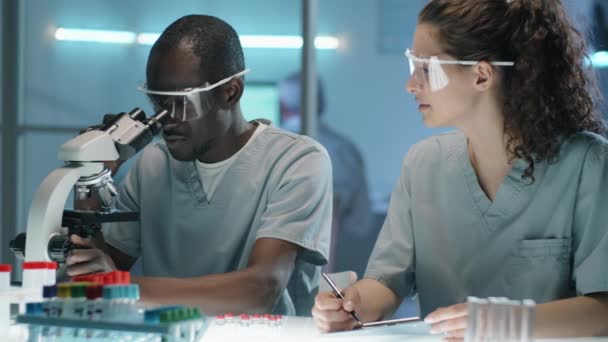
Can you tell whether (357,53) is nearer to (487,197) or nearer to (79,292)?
(487,197)

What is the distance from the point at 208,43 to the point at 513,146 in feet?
2.88

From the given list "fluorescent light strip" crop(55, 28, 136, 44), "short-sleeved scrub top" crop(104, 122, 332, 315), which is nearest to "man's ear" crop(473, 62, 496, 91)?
"short-sleeved scrub top" crop(104, 122, 332, 315)

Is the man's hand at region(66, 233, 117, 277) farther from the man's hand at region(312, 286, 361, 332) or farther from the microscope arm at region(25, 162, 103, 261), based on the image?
the man's hand at region(312, 286, 361, 332)

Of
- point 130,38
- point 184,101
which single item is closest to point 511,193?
point 184,101

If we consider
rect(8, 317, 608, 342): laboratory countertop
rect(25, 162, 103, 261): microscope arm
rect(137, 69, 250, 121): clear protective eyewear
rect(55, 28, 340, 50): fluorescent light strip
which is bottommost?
rect(8, 317, 608, 342): laboratory countertop

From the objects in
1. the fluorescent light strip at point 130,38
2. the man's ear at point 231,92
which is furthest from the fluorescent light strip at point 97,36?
the man's ear at point 231,92

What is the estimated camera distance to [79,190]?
199 cm

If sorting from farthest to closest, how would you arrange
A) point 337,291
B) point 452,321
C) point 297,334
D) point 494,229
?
point 494,229
point 337,291
point 297,334
point 452,321

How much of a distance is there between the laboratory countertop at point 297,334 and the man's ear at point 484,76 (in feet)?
1.91

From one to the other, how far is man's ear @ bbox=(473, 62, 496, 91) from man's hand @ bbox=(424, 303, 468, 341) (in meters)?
0.61

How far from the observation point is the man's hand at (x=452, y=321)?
164 cm

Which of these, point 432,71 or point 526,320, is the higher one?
point 432,71

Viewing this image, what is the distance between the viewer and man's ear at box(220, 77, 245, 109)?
7.96 feet

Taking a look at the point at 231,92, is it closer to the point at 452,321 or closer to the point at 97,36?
the point at 452,321
